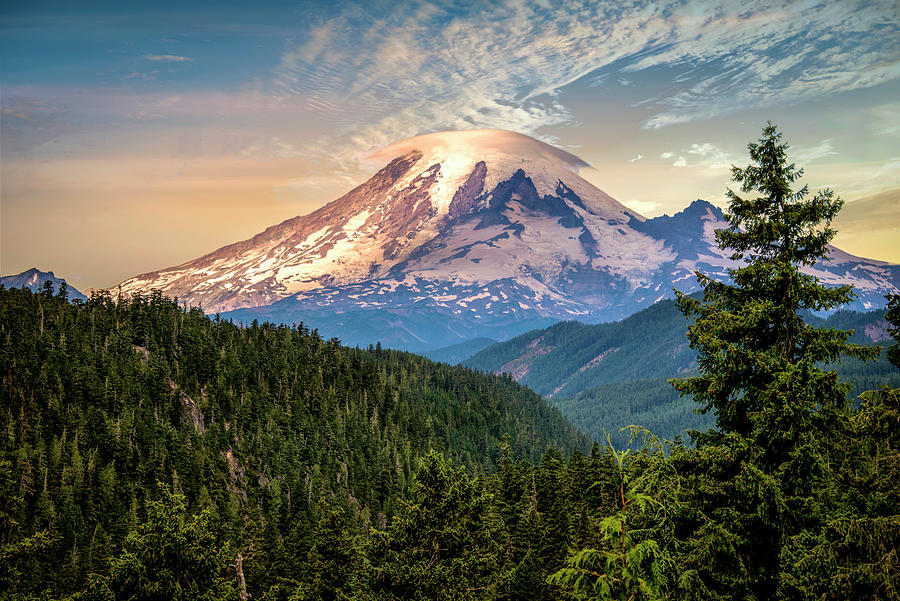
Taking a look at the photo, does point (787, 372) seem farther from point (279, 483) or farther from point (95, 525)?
point (279, 483)

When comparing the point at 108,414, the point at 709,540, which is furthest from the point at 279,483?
the point at 709,540

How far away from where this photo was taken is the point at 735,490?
18.1m

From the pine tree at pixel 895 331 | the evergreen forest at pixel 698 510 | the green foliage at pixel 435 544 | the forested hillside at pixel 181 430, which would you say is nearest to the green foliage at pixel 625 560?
the evergreen forest at pixel 698 510

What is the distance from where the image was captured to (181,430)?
130 m

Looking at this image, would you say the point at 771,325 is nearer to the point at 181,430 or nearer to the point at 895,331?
the point at 895,331

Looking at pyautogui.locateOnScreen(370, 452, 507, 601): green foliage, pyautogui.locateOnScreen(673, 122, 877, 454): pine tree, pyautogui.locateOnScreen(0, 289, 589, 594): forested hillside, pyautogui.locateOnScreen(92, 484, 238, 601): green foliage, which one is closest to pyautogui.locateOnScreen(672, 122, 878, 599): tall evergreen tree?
pyautogui.locateOnScreen(673, 122, 877, 454): pine tree

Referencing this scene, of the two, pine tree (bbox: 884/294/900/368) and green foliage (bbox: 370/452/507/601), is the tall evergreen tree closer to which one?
pine tree (bbox: 884/294/900/368)

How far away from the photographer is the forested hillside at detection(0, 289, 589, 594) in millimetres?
95750

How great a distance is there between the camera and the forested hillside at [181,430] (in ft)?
314

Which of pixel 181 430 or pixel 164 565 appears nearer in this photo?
pixel 164 565

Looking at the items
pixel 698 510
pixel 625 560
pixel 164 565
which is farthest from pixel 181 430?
pixel 625 560

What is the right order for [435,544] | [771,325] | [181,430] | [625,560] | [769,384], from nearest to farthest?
[625,560], [769,384], [771,325], [435,544], [181,430]

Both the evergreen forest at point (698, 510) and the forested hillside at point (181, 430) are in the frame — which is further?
the forested hillside at point (181, 430)

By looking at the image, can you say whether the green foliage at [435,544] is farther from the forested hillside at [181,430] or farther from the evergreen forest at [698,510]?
the forested hillside at [181,430]
